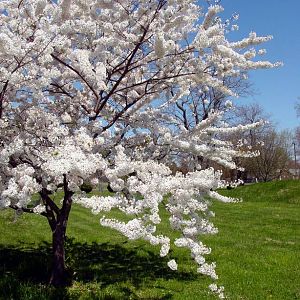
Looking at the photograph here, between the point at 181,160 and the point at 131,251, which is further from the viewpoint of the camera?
the point at 131,251

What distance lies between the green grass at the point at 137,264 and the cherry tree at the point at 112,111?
0.79 metres

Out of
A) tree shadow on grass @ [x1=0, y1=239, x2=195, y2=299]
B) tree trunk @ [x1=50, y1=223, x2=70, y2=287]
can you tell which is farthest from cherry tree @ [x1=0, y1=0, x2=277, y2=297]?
tree shadow on grass @ [x1=0, y1=239, x2=195, y2=299]

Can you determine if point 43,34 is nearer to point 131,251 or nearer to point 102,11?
point 102,11

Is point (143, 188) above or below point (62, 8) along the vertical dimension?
below

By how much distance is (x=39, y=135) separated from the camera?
6.20m

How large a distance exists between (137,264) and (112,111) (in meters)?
3.65

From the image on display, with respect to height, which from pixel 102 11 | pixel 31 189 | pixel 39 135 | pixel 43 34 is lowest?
pixel 31 189

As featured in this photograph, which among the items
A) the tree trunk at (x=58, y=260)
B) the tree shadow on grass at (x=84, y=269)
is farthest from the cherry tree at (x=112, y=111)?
the tree shadow on grass at (x=84, y=269)

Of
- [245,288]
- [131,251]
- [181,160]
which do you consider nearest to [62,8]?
[181,160]

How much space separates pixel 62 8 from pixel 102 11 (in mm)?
1053

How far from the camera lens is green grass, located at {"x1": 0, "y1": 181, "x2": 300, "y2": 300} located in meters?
7.20

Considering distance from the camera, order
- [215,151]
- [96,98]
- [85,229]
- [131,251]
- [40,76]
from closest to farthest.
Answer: [40,76] → [215,151] → [96,98] → [131,251] → [85,229]

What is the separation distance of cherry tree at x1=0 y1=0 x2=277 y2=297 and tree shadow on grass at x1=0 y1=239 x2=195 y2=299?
2.13 feet

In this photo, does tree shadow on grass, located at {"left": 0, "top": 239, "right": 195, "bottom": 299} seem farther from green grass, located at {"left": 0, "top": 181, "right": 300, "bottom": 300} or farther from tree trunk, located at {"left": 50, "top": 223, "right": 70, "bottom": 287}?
tree trunk, located at {"left": 50, "top": 223, "right": 70, "bottom": 287}
